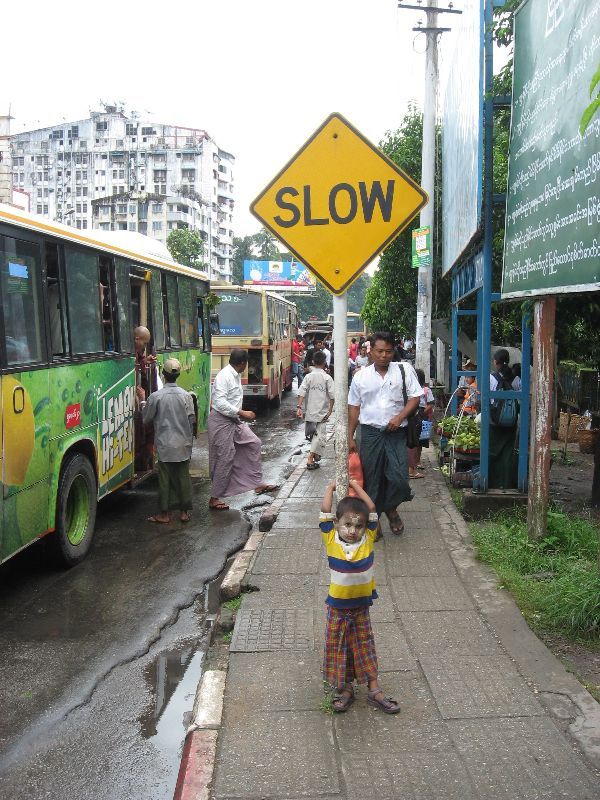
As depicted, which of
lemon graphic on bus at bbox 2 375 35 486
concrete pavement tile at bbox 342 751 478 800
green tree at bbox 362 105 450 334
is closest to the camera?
concrete pavement tile at bbox 342 751 478 800

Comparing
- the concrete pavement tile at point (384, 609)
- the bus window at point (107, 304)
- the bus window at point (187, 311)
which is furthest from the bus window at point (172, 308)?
the concrete pavement tile at point (384, 609)

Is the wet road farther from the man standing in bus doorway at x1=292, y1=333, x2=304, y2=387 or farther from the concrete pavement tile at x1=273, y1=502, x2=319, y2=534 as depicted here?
the man standing in bus doorway at x1=292, y1=333, x2=304, y2=387

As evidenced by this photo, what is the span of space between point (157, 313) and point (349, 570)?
22.0 feet

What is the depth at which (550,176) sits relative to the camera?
5.57 meters

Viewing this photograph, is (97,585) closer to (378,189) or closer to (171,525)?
(171,525)

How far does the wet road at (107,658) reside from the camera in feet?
12.1

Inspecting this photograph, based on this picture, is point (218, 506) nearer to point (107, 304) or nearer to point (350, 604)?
point (107, 304)

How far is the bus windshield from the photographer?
63.8 feet

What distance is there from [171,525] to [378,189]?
5.14 meters

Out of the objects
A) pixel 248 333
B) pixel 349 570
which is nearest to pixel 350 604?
pixel 349 570

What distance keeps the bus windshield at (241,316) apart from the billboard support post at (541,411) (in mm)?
13567

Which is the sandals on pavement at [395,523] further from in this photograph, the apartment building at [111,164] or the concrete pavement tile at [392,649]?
the apartment building at [111,164]

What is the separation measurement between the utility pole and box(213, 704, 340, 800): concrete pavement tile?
10.3 metres

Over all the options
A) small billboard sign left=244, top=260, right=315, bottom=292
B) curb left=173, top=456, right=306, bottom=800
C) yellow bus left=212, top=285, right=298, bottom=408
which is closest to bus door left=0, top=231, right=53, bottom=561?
curb left=173, top=456, right=306, bottom=800
